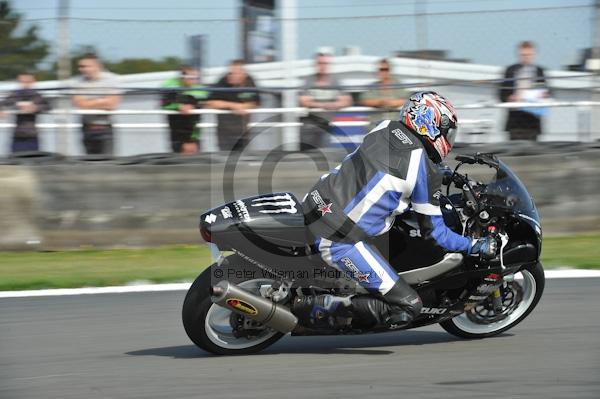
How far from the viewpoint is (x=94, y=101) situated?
9.58 m

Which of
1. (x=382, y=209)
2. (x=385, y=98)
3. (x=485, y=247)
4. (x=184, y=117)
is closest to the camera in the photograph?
(x=382, y=209)

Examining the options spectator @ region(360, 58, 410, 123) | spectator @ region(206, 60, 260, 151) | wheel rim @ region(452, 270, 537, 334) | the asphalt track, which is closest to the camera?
the asphalt track

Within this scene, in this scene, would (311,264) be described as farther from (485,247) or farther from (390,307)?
(485,247)

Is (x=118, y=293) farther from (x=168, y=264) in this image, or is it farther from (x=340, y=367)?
(x=340, y=367)

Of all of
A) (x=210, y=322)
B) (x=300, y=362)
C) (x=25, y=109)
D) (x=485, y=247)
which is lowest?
(x=300, y=362)

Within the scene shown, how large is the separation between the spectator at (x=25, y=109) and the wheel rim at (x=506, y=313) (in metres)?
5.37

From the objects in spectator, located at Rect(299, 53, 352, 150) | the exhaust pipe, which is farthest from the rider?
spectator, located at Rect(299, 53, 352, 150)

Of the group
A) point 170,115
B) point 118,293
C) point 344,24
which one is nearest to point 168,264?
point 118,293

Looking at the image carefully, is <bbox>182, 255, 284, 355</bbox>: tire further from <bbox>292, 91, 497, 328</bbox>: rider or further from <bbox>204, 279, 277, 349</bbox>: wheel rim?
<bbox>292, 91, 497, 328</bbox>: rider

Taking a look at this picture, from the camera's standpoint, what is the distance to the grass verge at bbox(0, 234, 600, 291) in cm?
823

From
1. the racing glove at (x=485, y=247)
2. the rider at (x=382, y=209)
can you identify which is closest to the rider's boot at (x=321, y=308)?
the rider at (x=382, y=209)

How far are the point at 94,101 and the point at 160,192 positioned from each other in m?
1.20

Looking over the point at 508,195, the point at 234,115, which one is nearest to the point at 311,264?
the point at 508,195

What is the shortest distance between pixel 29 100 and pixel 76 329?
3.68 m
